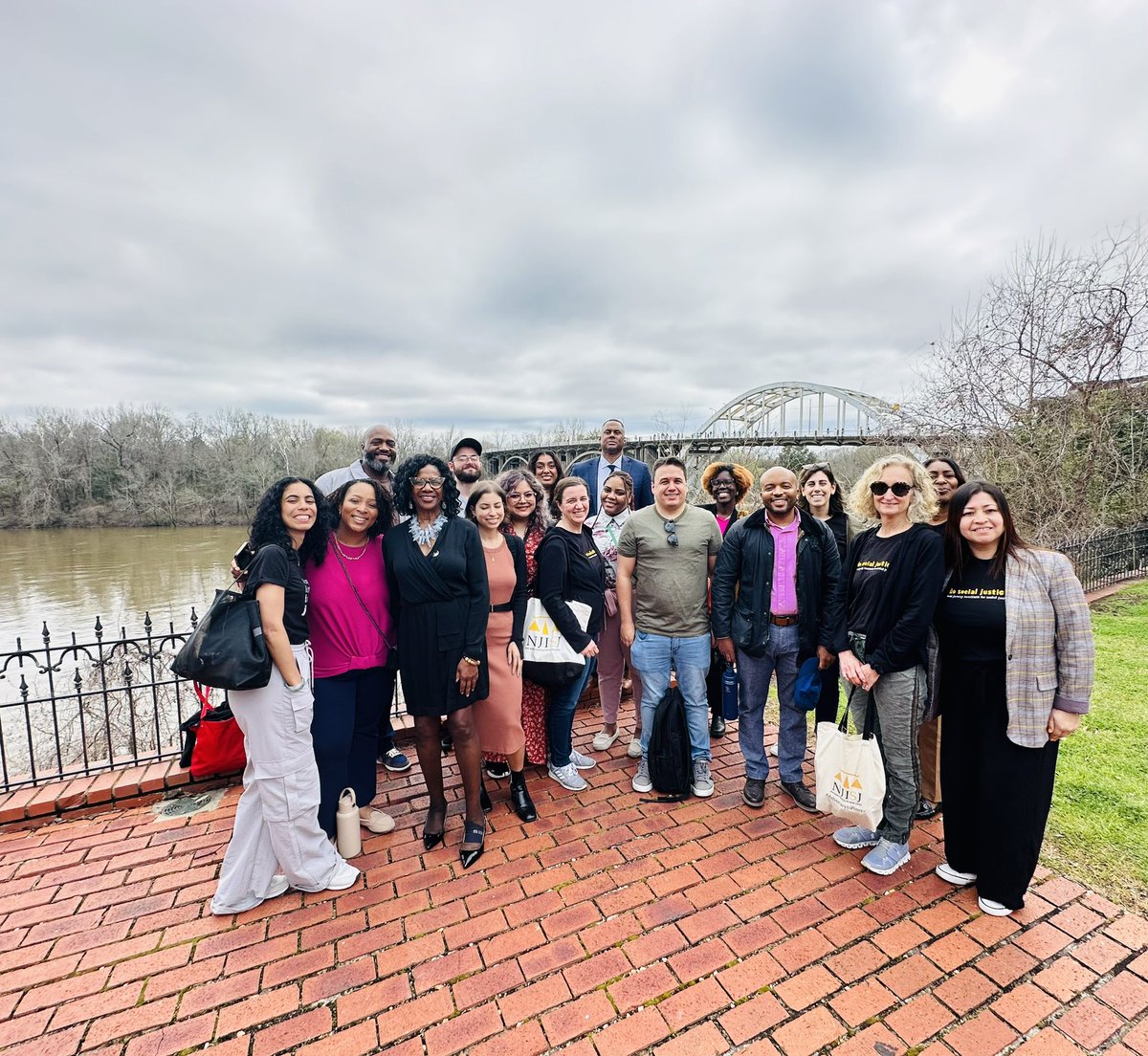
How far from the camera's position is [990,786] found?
7.50ft

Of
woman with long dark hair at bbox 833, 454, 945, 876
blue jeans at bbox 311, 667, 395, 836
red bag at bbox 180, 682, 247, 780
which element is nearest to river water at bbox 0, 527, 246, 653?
red bag at bbox 180, 682, 247, 780

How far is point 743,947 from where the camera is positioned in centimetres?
214

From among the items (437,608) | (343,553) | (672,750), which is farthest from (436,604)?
(672,750)

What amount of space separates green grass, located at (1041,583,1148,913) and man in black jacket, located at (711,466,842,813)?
45.4 inches

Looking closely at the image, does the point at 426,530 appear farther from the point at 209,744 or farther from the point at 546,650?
the point at 209,744

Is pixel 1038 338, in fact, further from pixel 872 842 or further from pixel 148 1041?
pixel 148 1041

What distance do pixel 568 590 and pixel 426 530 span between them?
0.94 metres

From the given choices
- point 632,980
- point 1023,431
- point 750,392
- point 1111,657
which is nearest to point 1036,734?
point 632,980

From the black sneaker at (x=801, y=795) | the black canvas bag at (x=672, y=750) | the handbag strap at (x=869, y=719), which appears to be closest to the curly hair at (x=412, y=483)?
the black canvas bag at (x=672, y=750)

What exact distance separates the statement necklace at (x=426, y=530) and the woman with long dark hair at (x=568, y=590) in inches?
26.8

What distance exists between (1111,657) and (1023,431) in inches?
195

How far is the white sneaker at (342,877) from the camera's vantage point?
2490mm

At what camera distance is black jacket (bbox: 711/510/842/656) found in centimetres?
289

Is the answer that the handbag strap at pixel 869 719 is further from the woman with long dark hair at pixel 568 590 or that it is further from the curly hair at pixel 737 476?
the curly hair at pixel 737 476
